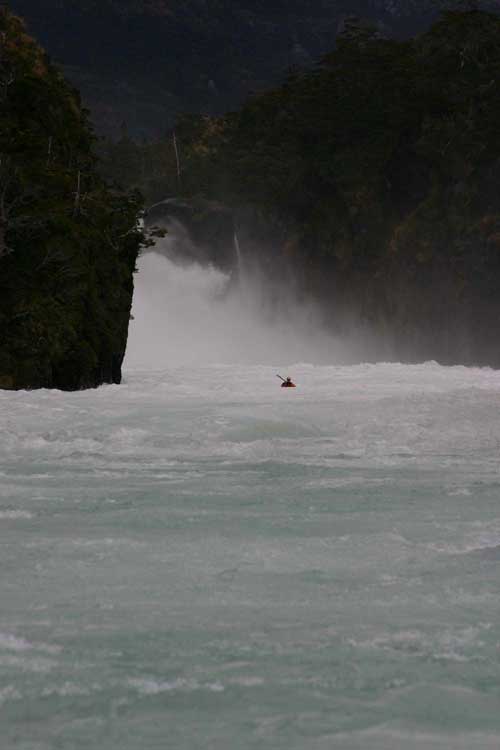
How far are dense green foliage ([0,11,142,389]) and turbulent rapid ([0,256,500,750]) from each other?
39.5ft

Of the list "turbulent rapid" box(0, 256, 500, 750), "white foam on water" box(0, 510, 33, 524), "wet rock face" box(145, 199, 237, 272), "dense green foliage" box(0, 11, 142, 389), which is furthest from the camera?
"wet rock face" box(145, 199, 237, 272)

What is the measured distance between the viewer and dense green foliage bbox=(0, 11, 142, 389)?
2820 cm

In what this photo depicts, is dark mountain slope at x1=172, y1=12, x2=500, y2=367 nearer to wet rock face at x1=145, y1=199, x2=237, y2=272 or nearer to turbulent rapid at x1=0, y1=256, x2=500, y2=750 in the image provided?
wet rock face at x1=145, y1=199, x2=237, y2=272

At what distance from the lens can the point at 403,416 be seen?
19109 mm

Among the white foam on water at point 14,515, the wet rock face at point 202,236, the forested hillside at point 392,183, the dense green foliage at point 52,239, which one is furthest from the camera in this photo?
the wet rock face at point 202,236

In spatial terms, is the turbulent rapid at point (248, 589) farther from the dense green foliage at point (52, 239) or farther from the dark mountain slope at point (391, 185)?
the dark mountain slope at point (391, 185)

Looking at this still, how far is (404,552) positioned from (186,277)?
6527cm

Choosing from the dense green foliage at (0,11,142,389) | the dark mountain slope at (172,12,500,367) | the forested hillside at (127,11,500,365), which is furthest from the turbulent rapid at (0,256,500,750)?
the dark mountain slope at (172,12,500,367)

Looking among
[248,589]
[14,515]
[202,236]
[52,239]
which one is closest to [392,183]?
[202,236]

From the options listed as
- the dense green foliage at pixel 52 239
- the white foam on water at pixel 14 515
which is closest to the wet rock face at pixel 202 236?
the dense green foliage at pixel 52 239

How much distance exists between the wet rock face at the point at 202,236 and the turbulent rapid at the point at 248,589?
5576cm

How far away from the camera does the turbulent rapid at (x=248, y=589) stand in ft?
16.8

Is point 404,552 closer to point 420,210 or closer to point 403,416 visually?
point 403,416

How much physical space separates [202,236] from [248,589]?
65567mm
